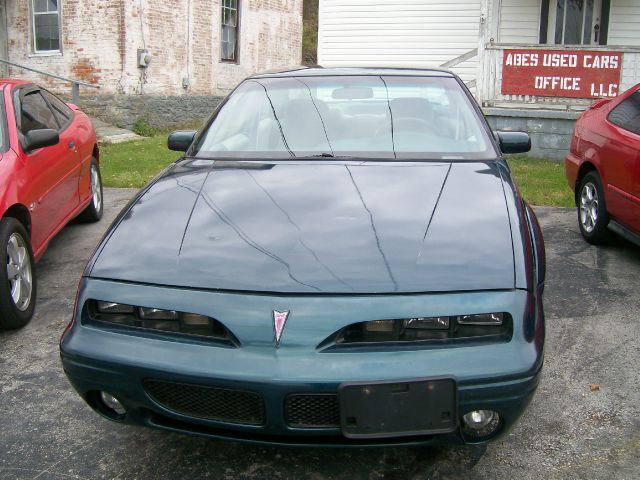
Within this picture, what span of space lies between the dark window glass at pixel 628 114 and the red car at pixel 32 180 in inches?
166

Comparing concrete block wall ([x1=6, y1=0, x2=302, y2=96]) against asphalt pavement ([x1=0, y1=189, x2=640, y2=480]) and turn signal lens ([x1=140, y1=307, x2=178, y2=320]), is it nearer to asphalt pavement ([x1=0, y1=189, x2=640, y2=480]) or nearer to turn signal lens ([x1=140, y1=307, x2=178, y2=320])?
asphalt pavement ([x1=0, y1=189, x2=640, y2=480])

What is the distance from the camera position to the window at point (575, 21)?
1310 cm

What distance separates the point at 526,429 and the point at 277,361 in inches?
52.4

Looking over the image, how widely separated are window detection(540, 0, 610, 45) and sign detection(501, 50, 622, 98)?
2.68m

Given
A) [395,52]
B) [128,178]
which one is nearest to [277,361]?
[128,178]

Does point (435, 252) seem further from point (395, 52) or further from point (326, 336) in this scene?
point (395, 52)

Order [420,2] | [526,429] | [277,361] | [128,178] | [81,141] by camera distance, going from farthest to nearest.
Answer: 1. [420,2]
2. [128,178]
3. [81,141]
4. [526,429]
5. [277,361]

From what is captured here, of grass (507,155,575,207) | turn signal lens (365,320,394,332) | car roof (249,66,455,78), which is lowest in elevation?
grass (507,155,575,207)

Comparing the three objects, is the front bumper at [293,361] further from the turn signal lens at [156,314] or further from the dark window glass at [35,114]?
the dark window glass at [35,114]

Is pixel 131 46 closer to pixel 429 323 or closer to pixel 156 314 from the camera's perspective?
pixel 156 314

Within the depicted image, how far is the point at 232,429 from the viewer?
233 cm

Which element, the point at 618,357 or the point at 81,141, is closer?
the point at 618,357

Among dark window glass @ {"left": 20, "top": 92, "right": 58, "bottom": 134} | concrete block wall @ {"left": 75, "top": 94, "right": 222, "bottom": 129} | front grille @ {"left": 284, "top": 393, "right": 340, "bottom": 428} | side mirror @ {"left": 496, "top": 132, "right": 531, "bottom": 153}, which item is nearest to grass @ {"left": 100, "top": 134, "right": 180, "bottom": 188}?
concrete block wall @ {"left": 75, "top": 94, "right": 222, "bottom": 129}

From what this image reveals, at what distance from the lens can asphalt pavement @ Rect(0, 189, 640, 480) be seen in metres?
2.68
